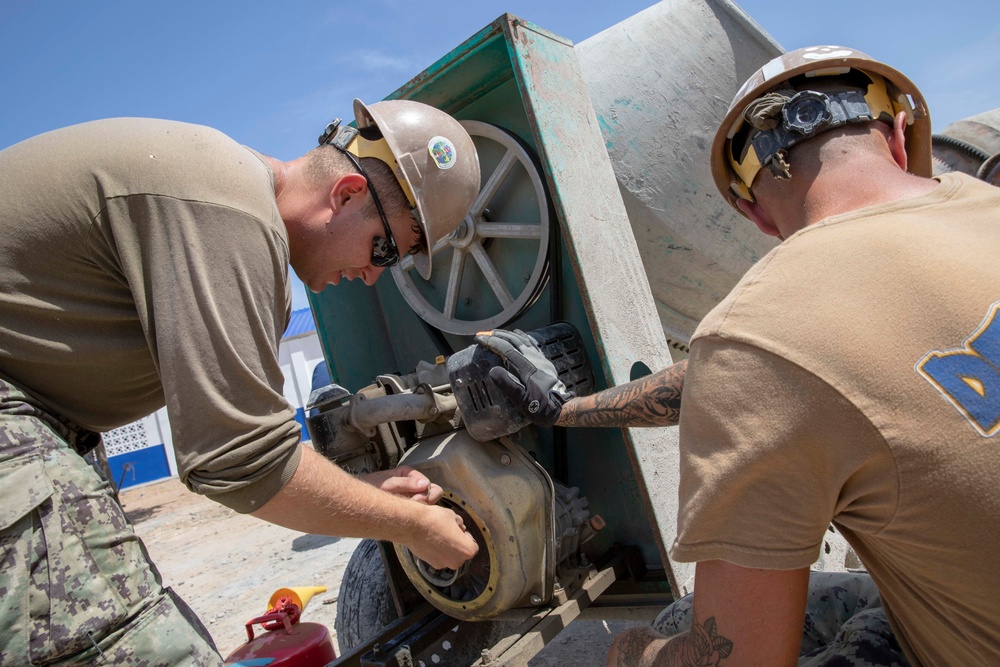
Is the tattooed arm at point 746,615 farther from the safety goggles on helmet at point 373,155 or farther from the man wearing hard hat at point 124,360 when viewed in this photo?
the safety goggles on helmet at point 373,155

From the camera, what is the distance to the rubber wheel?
2.82 metres

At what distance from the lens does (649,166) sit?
312 cm

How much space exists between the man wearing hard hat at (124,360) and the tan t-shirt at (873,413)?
35.7 inches

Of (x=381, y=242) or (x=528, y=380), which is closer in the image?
(x=381, y=242)

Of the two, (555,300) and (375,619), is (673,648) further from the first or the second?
(375,619)

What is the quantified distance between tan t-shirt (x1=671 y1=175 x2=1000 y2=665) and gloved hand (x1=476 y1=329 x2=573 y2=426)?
109 centimetres

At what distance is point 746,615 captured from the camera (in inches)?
47.7

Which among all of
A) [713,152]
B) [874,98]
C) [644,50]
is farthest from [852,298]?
[644,50]

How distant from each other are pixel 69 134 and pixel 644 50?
2493 mm

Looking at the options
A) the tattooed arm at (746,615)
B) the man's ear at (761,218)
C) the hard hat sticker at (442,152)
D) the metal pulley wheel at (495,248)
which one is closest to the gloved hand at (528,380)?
the metal pulley wheel at (495,248)

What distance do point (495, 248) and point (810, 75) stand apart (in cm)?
166

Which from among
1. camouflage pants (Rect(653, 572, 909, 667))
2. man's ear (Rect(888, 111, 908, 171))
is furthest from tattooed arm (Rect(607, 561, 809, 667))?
man's ear (Rect(888, 111, 908, 171))

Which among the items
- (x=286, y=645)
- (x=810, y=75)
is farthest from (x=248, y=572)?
(x=810, y=75)

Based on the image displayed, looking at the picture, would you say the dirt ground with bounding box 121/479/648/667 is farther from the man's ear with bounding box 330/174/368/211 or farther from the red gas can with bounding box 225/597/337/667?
the man's ear with bounding box 330/174/368/211
